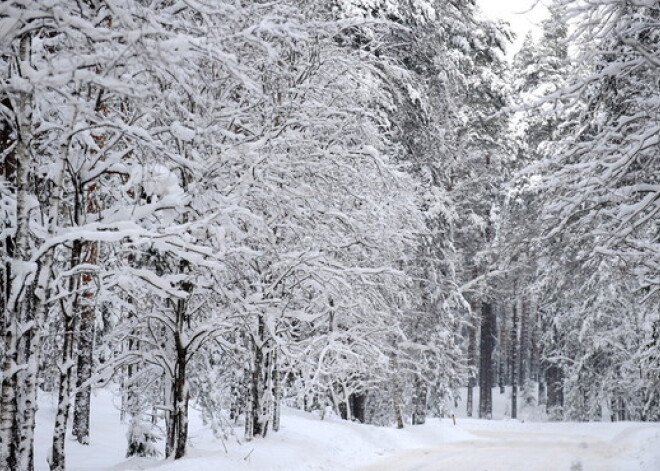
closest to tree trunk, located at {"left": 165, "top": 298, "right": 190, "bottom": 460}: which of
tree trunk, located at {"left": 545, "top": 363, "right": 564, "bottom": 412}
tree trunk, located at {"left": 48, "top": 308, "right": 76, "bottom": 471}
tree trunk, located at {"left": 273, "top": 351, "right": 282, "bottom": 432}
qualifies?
tree trunk, located at {"left": 48, "top": 308, "right": 76, "bottom": 471}

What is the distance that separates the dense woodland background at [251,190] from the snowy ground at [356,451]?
828 millimetres

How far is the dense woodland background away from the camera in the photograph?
6.84 m

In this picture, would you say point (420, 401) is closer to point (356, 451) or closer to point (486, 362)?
point (486, 362)

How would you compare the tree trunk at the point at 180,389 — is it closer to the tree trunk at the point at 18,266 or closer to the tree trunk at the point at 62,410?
the tree trunk at the point at 62,410

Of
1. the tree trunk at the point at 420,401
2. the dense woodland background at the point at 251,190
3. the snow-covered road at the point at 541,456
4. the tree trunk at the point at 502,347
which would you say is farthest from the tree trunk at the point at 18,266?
the tree trunk at the point at 502,347

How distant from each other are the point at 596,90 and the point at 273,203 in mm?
6062

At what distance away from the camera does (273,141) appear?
1122cm

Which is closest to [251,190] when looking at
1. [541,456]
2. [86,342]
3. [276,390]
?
[86,342]

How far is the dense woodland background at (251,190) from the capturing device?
6844mm

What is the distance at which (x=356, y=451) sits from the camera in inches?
605

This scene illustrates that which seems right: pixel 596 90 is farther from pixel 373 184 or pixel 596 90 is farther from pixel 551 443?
pixel 551 443

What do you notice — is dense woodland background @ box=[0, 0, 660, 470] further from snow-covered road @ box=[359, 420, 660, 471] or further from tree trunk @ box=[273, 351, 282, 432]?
snow-covered road @ box=[359, 420, 660, 471]

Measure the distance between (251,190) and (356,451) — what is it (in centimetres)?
727

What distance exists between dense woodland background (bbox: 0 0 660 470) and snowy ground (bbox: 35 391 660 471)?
828 mm
